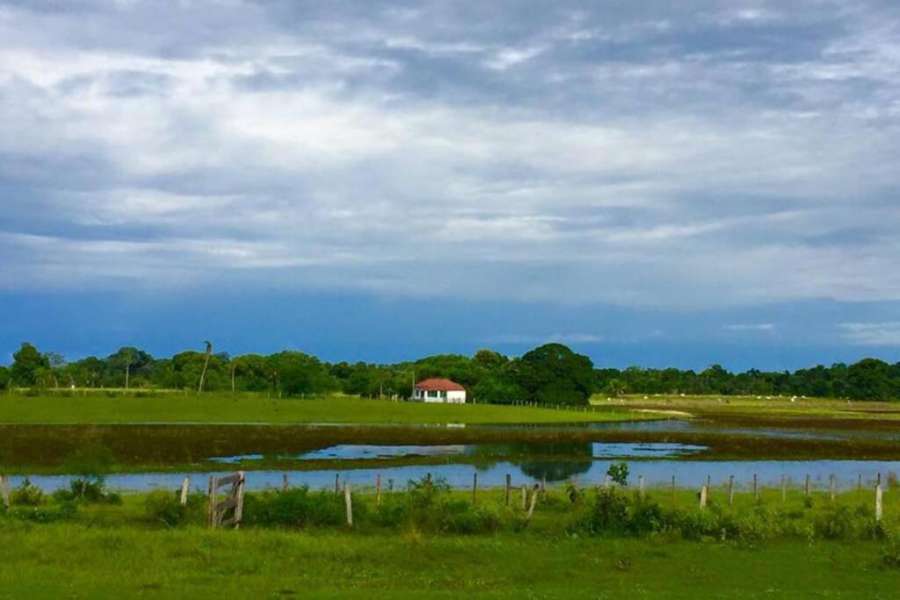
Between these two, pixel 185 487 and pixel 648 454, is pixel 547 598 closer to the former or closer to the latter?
pixel 185 487

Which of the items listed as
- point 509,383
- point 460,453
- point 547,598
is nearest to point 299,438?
point 460,453


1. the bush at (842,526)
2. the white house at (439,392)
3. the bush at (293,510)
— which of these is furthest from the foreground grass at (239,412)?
the bush at (842,526)

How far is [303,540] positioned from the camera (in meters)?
24.4

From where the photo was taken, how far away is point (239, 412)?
4065 inches

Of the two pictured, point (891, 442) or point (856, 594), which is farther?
point (891, 442)

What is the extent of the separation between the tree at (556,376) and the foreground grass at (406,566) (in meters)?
122

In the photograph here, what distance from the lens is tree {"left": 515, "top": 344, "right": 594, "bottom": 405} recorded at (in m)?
148

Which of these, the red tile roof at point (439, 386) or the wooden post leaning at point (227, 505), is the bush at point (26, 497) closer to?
the wooden post leaning at point (227, 505)

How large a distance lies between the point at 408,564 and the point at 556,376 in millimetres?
128142

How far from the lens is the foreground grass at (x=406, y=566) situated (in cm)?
1909

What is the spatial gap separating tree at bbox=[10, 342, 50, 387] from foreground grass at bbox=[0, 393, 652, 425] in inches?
2225

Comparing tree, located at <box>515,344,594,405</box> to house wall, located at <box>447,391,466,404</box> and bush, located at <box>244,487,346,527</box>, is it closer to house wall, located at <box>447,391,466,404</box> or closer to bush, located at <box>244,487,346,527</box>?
house wall, located at <box>447,391,466,404</box>

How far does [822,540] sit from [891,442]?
65748 mm

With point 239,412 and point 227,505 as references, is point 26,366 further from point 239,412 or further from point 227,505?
point 227,505
